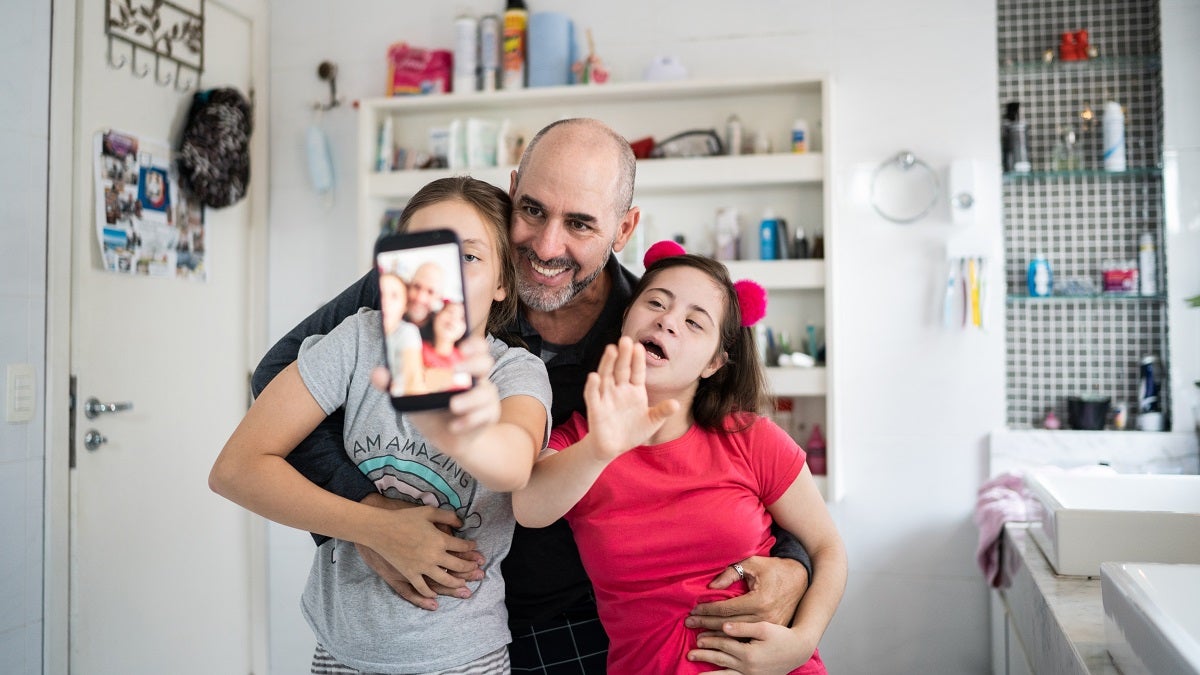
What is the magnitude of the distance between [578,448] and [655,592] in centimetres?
44

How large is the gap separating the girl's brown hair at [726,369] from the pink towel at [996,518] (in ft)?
4.28

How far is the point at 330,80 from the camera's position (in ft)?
11.5

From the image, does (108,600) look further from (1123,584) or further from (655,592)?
(1123,584)

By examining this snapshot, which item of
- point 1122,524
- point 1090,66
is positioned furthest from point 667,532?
point 1090,66

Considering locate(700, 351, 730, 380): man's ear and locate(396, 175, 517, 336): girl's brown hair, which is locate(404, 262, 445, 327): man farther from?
locate(700, 351, 730, 380): man's ear

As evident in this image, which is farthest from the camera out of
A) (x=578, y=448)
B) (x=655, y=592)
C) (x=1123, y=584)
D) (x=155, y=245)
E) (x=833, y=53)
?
(x=833, y=53)

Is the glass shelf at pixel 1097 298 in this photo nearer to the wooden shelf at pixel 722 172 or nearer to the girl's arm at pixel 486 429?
the wooden shelf at pixel 722 172

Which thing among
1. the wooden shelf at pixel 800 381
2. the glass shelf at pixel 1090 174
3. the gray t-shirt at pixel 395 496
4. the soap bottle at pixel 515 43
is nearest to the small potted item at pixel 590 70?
the soap bottle at pixel 515 43

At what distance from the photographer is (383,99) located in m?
3.22

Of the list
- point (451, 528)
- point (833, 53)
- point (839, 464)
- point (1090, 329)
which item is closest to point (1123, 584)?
point (451, 528)

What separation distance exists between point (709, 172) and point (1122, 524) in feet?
5.64

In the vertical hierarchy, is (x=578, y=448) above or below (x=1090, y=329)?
below

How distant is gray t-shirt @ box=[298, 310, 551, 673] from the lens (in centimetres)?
112

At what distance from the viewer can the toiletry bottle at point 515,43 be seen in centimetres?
319
